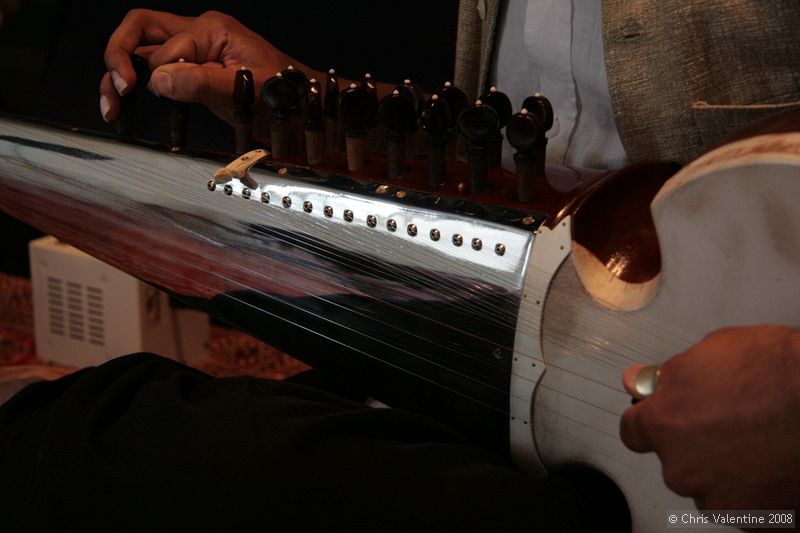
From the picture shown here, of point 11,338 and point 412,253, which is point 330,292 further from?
point 11,338

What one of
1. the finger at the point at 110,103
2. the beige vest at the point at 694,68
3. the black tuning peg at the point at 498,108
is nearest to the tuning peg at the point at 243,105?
the finger at the point at 110,103

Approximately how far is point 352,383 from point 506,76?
555 mm

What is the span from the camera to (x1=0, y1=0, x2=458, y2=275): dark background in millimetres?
1889

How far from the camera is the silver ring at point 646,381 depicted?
0.63 meters

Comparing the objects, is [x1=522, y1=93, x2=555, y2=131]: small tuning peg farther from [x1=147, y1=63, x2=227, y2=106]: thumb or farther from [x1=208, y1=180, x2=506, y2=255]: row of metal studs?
[x1=147, y1=63, x2=227, y2=106]: thumb

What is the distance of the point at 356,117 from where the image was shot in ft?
3.09

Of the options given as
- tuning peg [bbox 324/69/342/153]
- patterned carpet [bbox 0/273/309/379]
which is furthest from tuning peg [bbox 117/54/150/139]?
patterned carpet [bbox 0/273/309/379]

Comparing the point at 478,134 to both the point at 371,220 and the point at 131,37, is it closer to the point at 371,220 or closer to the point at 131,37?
the point at 371,220

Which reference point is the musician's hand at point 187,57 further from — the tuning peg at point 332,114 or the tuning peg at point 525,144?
the tuning peg at point 525,144

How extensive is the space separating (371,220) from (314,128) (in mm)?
177

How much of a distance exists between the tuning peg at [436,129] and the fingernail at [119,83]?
0.49 metres

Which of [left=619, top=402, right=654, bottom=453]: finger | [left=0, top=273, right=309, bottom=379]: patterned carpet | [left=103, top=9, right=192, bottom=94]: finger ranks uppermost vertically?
[left=103, top=9, right=192, bottom=94]: finger

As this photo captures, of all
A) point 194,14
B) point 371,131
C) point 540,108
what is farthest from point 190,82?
point 194,14

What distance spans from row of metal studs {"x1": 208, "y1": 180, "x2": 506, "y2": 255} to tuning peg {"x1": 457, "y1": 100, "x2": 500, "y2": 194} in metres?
0.07
